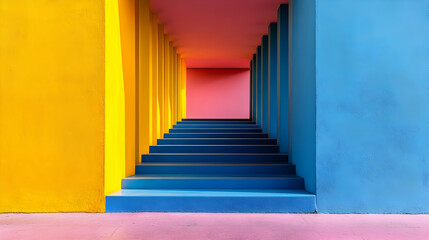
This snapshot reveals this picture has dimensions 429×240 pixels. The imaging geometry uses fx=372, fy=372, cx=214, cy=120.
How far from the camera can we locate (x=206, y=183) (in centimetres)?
459

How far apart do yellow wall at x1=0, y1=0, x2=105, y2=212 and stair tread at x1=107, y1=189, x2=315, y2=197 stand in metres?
0.43

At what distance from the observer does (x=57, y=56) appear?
4.10 meters

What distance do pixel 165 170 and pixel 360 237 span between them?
9.04 ft

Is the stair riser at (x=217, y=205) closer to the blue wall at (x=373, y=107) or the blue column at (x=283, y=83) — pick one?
the blue wall at (x=373, y=107)

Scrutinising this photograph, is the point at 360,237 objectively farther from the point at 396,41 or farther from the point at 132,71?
the point at 132,71

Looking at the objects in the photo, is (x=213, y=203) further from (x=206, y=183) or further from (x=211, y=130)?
(x=211, y=130)

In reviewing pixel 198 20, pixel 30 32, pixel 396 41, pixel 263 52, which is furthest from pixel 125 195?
pixel 263 52

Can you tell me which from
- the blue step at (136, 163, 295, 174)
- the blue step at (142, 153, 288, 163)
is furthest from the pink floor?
the blue step at (142, 153, 288, 163)

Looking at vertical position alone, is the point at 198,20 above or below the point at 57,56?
above

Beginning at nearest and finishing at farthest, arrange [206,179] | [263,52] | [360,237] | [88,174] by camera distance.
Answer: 1. [360,237]
2. [88,174]
3. [206,179]
4. [263,52]

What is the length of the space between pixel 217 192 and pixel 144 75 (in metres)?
2.52

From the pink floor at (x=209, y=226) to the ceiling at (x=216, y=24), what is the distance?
3701mm

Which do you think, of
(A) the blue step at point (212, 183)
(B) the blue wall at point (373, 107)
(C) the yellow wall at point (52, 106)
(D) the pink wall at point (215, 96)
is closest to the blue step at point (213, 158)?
(A) the blue step at point (212, 183)

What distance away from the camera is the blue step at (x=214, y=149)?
20.2 feet
